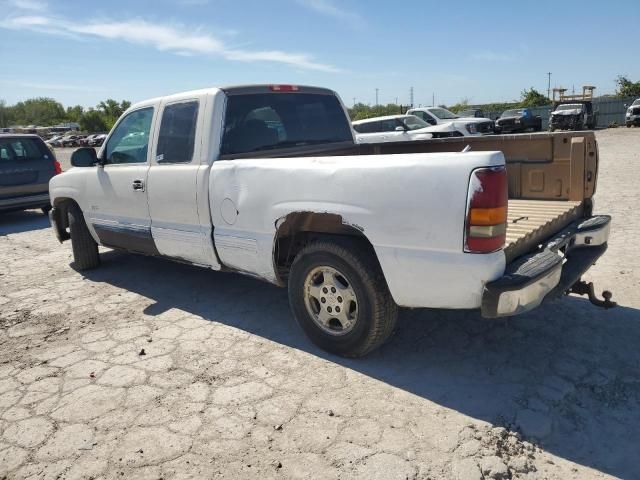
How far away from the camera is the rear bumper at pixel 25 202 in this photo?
958 cm

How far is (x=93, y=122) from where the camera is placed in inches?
3371

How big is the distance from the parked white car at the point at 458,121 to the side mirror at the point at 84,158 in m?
14.3

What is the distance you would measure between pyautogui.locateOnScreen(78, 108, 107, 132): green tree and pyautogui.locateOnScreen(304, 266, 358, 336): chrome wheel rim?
90780 mm

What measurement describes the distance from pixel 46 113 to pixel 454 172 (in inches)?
4729

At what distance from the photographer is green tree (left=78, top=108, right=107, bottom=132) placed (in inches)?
3361

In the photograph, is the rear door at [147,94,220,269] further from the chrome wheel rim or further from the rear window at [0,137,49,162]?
the rear window at [0,137,49,162]

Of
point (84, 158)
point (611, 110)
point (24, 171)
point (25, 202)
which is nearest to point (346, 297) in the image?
point (84, 158)

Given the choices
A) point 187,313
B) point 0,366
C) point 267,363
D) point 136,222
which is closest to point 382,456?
point 267,363

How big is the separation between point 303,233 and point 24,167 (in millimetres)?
8397

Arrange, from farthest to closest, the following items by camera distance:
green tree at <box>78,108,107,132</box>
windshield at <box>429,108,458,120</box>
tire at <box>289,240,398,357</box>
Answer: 1. green tree at <box>78,108,107,132</box>
2. windshield at <box>429,108,458,120</box>
3. tire at <box>289,240,398,357</box>

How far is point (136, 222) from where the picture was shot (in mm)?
4941

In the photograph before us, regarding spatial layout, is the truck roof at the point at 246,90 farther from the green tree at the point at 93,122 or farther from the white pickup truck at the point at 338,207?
the green tree at the point at 93,122

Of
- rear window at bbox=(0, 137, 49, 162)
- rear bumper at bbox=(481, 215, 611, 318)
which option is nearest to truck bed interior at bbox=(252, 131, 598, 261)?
rear bumper at bbox=(481, 215, 611, 318)

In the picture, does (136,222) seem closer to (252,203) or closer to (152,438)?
(252,203)
